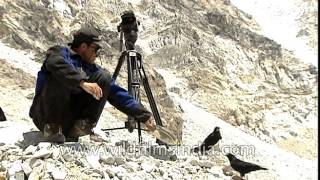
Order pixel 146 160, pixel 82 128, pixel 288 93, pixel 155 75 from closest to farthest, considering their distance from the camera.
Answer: pixel 82 128 → pixel 146 160 → pixel 155 75 → pixel 288 93

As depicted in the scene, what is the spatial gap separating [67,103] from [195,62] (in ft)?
115

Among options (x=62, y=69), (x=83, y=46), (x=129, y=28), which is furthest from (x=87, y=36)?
(x=129, y=28)

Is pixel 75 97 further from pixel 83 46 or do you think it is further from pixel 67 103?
pixel 83 46

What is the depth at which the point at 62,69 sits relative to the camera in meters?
3.68

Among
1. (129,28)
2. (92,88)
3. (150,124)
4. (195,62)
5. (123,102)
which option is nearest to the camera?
(92,88)

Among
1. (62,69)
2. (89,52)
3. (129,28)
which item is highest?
(129,28)

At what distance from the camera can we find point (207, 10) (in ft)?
146

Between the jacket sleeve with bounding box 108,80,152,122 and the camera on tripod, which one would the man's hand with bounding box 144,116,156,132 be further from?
the camera on tripod

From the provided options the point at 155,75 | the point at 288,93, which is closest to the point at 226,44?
the point at 288,93

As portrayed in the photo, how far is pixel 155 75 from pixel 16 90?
21.2 ft

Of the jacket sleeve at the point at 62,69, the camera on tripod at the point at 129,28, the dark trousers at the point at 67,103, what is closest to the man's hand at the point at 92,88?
the jacket sleeve at the point at 62,69

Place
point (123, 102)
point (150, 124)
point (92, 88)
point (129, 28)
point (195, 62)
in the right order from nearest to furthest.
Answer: point (92, 88), point (150, 124), point (123, 102), point (129, 28), point (195, 62)

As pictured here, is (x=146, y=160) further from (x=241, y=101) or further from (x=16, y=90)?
(x=241, y=101)

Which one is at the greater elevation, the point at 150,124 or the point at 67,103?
the point at 67,103
